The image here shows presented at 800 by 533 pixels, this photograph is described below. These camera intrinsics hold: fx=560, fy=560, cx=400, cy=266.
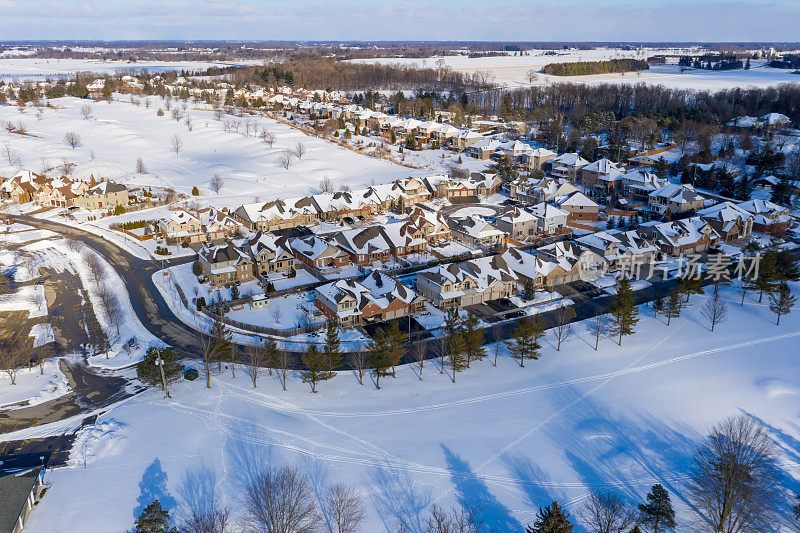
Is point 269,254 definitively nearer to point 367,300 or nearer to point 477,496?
point 367,300

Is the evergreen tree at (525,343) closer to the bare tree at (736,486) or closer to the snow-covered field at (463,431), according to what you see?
the snow-covered field at (463,431)

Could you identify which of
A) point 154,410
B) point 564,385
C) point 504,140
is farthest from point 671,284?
point 504,140

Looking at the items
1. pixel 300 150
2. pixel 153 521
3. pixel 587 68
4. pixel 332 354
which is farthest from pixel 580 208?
pixel 587 68

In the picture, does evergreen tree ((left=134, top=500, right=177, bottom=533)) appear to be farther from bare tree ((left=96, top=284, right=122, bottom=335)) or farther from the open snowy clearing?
the open snowy clearing

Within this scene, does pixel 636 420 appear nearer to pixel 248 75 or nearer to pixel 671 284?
pixel 671 284

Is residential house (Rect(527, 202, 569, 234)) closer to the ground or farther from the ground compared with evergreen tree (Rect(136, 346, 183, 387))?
farther from the ground

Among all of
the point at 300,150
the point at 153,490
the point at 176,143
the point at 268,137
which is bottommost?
the point at 153,490

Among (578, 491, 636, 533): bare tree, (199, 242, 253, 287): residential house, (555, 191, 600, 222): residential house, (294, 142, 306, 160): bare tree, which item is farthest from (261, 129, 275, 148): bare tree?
(578, 491, 636, 533): bare tree
